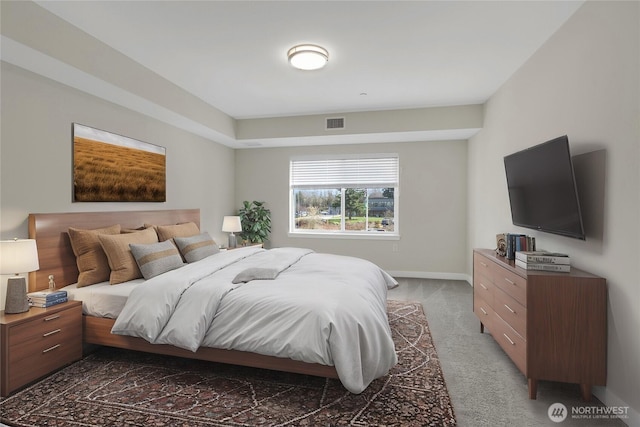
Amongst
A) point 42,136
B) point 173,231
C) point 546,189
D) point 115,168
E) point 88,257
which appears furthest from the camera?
point 173,231

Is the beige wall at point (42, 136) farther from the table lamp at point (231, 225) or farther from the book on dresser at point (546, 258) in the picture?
the book on dresser at point (546, 258)

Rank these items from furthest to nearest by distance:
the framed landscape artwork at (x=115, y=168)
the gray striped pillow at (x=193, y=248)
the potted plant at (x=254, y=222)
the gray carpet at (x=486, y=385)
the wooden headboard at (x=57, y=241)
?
the potted plant at (x=254, y=222) → the gray striped pillow at (x=193, y=248) → the framed landscape artwork at (x=115, y=168) → the wooden headboard at (x=57, y=241) → the gray carpet at (x=486, y=385)

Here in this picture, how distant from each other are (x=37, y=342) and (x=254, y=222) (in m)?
3.75

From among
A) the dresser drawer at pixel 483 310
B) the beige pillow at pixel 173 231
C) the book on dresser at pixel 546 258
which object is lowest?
the dresser drawer at pixel 483 310

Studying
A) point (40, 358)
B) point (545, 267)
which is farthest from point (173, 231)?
point (545, 267)

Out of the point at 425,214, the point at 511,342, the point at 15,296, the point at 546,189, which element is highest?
the point at 546,189

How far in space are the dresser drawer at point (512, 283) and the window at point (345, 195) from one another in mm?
2988

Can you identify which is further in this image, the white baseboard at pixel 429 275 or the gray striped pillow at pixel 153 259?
the white baseboard at pixel 429 275

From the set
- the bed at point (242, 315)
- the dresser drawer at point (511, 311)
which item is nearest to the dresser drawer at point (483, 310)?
the dresser drawer at point (511, 311)

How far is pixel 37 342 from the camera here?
233 centimetres

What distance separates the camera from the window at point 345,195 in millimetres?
5746

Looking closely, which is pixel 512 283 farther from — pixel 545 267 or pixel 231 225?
pixel 231 225

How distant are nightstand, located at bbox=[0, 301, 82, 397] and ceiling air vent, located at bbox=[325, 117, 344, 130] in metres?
3.82

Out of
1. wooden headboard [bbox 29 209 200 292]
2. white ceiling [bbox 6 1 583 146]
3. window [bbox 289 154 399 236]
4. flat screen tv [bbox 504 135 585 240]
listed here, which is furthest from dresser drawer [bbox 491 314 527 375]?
wooden headboard [bbox 29 209 200 292]
